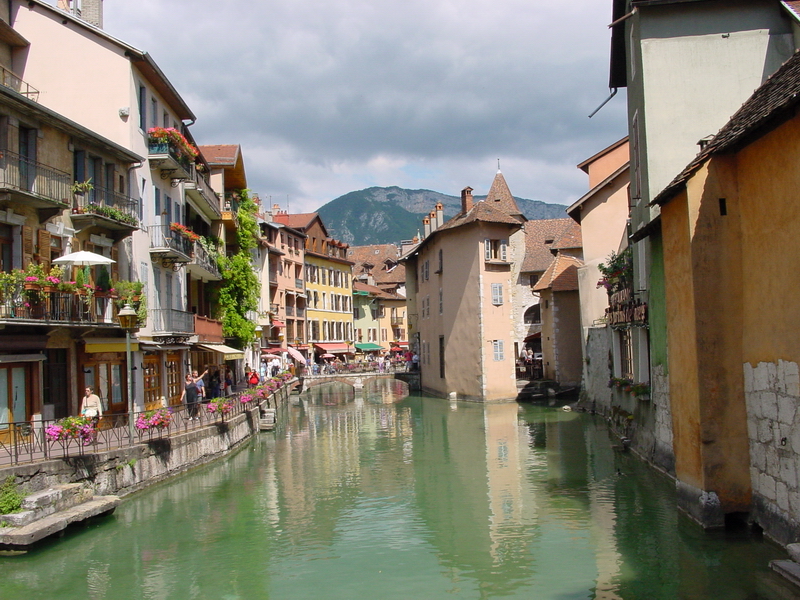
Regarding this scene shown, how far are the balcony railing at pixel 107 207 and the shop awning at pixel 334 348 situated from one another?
4711cm

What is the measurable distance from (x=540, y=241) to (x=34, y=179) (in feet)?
137

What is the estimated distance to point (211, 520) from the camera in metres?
15.7

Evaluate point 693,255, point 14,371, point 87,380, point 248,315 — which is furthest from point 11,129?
point 248,315

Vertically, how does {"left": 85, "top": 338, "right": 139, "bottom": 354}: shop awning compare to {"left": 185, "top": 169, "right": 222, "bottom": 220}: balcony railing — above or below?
below

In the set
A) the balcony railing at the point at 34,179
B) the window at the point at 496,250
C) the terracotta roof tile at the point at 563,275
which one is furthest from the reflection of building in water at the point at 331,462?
the terracotta roof tile at the point at 563,275

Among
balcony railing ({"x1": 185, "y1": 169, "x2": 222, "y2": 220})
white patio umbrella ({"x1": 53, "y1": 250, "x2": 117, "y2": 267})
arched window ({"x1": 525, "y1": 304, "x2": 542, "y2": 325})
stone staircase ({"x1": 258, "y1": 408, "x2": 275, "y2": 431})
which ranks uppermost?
balcony railing ({"x1": 185, "y1": 169, "x2": 222, "y2": 220})

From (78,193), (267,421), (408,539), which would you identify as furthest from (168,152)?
(408,539)

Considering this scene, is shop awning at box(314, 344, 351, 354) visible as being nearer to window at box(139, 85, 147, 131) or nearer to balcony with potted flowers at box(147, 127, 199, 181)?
balcony with potted flowers at box(147, 127, 199, 181)

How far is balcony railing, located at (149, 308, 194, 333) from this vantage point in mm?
25125

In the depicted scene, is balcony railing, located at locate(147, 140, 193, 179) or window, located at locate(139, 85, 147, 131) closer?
window, located at locate(139, 85, 147, 131)

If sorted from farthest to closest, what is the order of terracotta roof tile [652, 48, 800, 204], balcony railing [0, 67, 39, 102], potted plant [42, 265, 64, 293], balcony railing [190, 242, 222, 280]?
balcony railing [190, 242, 222, 280], balcony railing [0, 67, 39, 102], potted plant [42, 265, 64, 293], terracotta roof tile [652, 48, 800, 204]

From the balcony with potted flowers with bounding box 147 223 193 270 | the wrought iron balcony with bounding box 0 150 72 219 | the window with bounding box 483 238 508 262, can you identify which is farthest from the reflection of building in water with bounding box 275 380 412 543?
the window with bounding box 483 238 508 262

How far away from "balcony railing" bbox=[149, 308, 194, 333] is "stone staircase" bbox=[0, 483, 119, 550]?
10.4 m

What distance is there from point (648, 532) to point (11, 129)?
52.4ft
